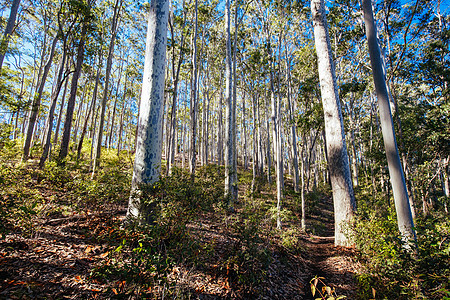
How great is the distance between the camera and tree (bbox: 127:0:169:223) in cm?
344

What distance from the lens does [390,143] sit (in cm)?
371

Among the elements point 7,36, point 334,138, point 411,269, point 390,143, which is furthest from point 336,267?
point 7,36

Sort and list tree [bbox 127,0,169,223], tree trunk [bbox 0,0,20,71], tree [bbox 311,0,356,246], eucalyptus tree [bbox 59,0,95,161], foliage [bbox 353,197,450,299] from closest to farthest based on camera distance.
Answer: foliage [bbox 353,197,450,299] → tree [bbox 127,0,169,223] → tree [bbox 311,0,356,246] → tree trunk [bbox 0,0,20,71] → eucalyptus tree [bbox 59,0,95,161]

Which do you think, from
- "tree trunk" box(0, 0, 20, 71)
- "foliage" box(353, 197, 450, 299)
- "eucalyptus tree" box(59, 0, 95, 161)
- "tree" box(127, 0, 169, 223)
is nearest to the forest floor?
"foliage" box(353, 197, 450, 299)

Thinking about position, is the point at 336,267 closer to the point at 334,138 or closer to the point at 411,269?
the point at 411,269

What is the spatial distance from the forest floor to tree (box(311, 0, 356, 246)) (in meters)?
0.79

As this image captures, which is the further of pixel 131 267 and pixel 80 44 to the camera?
pixel 80 44

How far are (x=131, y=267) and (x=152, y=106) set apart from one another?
8.77 feet

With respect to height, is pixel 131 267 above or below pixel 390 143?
below

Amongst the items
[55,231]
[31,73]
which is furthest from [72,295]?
[31,73]

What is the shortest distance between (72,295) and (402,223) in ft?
16.6

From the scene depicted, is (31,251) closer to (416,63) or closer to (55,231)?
(55,231)

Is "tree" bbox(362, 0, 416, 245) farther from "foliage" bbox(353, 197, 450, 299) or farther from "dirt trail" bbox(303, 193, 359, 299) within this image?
"dirt trail" bbox(303, 193, 359, 299)

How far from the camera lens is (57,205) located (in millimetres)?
3594
